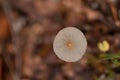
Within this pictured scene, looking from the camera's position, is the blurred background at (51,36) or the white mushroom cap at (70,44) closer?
the white mushroom cap at (70,44)

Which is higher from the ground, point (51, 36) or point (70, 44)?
point (51, 36)

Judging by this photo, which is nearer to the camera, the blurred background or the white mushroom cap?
the white mushroom cap

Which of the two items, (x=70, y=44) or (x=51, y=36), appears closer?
(x=70, y=44)

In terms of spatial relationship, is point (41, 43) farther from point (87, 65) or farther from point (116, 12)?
point (116, 12)

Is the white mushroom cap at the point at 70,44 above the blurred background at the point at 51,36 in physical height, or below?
below

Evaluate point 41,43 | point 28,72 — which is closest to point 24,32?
point 41,43
